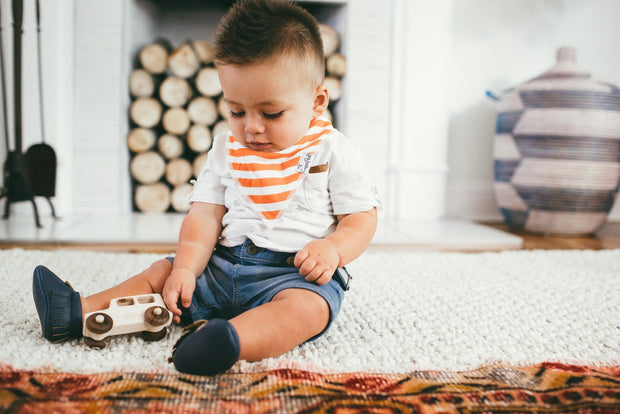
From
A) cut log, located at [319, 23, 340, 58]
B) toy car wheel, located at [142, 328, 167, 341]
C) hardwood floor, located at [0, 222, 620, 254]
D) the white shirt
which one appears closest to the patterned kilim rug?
toy car wheel, located at [142, 328, 167, 341]

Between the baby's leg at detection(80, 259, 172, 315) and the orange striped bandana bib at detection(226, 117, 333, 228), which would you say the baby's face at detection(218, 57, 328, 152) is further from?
the baby's leg at detection(80, 259, 172, 315)

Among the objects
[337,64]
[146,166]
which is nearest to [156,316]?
[146,166]

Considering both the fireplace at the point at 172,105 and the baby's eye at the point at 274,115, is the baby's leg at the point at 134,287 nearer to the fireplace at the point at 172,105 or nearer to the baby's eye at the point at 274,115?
the baby's eye at the point at 274,115

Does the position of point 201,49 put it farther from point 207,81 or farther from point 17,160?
point 17,160

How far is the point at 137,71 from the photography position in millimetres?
2023

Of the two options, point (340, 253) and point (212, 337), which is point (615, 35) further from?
point (212, 337)

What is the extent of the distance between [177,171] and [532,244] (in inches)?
51.0

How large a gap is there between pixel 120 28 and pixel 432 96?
1180mm

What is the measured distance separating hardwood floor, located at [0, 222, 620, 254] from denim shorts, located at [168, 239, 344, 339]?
2.07 ft

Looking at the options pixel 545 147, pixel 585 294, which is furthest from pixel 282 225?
pixel 545 147

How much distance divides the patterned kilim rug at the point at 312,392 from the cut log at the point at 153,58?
64.5 inches

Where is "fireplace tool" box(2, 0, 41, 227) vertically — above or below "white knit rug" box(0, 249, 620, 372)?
above

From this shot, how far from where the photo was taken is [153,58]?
203 centimetres

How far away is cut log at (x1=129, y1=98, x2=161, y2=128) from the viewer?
6.62 feet
